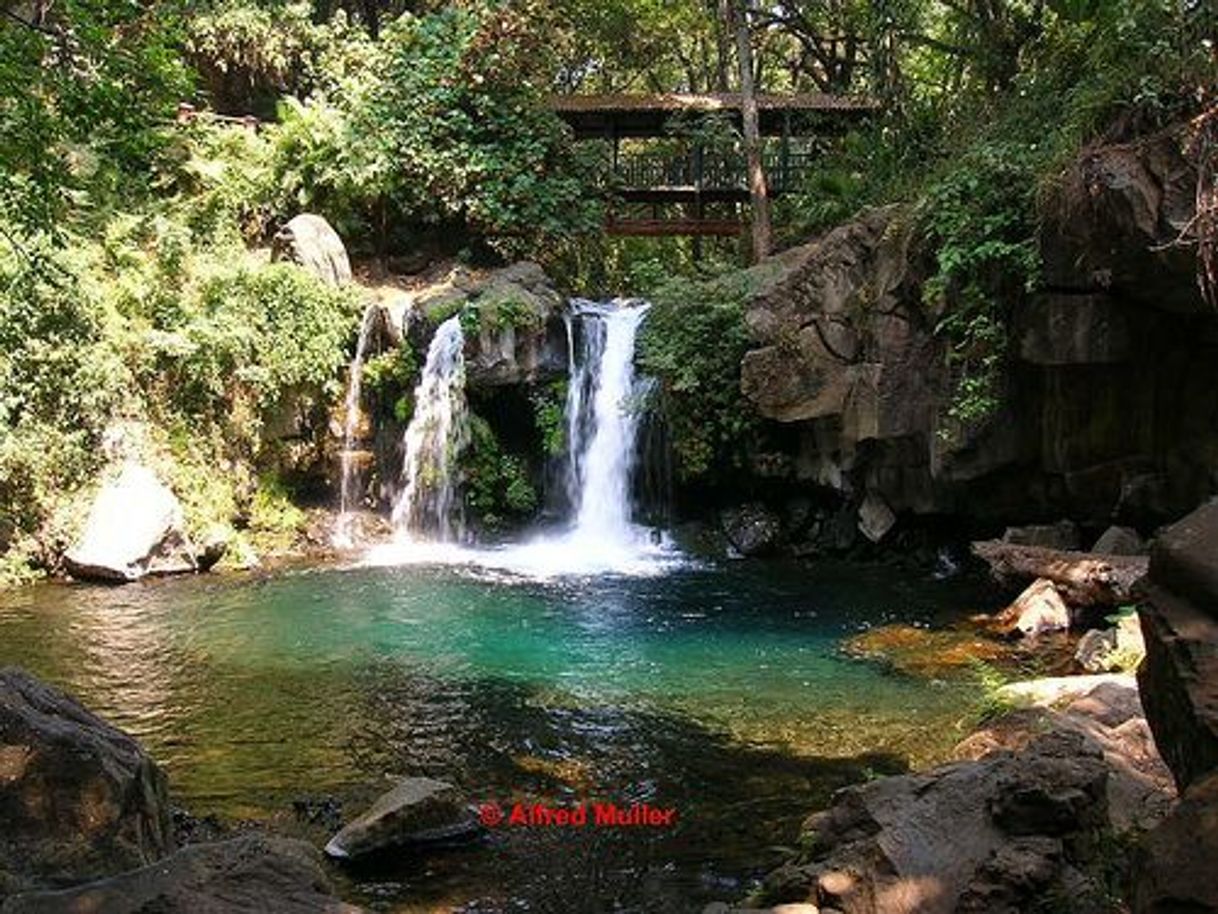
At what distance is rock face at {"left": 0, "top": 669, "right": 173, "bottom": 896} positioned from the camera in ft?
14.8

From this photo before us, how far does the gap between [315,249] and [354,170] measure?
6.79ft

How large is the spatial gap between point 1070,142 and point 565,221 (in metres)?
11.1

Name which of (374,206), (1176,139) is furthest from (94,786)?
(374,206)

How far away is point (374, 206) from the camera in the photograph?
2116 centimetres

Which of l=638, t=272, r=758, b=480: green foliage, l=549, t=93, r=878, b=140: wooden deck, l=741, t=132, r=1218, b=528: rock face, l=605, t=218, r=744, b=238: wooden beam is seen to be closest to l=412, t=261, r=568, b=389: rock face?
l=638, t=272, r=758, b=480: green foliage

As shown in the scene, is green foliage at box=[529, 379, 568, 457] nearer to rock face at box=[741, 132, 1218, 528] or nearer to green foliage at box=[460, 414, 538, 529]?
green foliage at box=[460, 414, 538, 529]

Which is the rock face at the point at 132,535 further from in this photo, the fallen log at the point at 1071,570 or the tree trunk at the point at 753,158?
the tree trunk at the point at 753,158

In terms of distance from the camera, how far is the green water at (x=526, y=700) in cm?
668

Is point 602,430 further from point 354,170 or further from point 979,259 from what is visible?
point 354,170

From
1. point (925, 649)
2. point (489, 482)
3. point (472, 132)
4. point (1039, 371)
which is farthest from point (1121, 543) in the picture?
point (472, 132)

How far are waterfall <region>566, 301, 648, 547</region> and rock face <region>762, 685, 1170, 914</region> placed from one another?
11.8 metres

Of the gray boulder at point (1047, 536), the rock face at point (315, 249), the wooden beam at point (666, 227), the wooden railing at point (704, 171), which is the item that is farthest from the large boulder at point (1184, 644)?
the wooden railing at point (704, 171)

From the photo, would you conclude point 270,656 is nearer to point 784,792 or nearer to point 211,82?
point 784,792

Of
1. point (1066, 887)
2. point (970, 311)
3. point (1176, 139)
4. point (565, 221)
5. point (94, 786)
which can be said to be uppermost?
point (565, 221)
